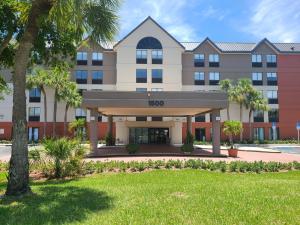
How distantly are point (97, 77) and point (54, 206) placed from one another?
4327cm

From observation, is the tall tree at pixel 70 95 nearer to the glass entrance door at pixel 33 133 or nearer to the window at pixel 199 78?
the glass entrance door at pixel 33 133

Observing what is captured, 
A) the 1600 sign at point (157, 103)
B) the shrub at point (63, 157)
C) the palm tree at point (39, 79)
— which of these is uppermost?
the palm tree at point (39, 79)

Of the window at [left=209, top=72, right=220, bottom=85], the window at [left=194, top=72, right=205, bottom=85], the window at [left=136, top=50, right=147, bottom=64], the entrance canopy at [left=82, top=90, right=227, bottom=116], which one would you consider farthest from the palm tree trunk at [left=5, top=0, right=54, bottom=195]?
the window at [left=209, top=72, right=220, bottom=85]

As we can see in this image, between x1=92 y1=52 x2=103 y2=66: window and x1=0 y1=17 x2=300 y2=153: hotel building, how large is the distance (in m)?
0.05

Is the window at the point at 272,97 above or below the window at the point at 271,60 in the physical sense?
below

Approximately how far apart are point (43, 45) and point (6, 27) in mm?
1614

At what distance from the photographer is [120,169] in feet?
55.4

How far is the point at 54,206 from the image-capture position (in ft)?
27.9

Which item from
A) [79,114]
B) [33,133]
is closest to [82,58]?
[79,114]

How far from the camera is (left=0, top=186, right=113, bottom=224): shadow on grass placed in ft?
24.2

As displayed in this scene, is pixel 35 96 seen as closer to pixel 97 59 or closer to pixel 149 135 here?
pixel 97 59

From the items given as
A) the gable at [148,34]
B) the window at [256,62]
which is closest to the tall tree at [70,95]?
the gable at [148,34]

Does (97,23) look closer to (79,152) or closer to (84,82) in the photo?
Result: (79,152)

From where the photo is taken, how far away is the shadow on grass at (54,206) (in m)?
7.37
